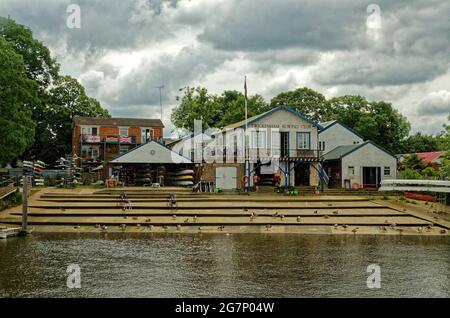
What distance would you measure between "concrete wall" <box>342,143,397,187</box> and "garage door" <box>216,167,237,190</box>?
32.5 ft

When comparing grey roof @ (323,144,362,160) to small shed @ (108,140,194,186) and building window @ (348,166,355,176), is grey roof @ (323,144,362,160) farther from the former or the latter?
small shed @ (108,140,194,186)

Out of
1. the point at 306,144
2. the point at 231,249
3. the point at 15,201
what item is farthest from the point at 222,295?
the point at 306,144

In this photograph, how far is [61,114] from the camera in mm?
53344

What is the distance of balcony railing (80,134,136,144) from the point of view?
170 feet

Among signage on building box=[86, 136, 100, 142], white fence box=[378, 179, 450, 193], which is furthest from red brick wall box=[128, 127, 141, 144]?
white fence box=[378, 179, 450, 193]

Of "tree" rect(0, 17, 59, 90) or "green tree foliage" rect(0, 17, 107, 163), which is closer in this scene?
"tree" rect(0, 17, 59, 90)

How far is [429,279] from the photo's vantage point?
575 inches

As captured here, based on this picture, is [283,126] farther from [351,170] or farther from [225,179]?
[351,170]

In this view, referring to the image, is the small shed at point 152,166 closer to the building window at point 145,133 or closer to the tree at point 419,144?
the building window at point 145,133

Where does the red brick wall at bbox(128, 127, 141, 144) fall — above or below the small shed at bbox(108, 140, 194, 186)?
above

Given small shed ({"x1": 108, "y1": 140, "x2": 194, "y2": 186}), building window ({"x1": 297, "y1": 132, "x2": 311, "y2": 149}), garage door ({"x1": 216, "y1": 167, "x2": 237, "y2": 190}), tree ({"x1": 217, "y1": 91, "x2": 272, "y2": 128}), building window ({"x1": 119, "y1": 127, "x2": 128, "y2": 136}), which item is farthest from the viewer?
tree ({"x1": 217, "y1": 91, "x2": 272, "y2": 128})

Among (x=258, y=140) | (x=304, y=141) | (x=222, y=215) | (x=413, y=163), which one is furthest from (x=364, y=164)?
(x=222, y=215)
